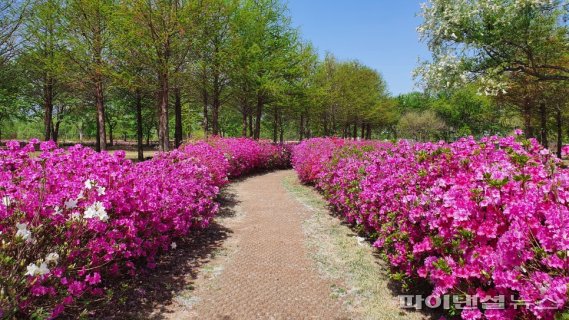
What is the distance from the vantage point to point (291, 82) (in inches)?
834

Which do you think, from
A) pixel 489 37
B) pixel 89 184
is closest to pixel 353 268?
pixel 89 184

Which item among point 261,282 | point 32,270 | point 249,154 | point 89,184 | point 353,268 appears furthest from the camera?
point 249,154

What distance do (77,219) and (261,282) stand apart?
2.68 metres

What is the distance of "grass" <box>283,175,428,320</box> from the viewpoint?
443 centimetres

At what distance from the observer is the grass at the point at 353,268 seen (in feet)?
14.5

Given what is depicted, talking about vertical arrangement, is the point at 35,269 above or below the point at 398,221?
above

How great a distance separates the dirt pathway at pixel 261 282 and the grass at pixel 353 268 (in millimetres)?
211

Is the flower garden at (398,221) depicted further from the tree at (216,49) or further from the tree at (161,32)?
the tree at (216,49)

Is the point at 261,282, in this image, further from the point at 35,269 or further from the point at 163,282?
the point at 35,269

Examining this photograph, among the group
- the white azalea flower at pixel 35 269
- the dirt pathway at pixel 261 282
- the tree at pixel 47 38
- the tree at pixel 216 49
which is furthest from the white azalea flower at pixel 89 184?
the tree at pixel 47 38

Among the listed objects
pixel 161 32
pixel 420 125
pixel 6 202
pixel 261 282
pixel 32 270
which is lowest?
pixel 261 282

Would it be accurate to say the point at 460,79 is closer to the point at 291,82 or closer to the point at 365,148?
the point at 365,148

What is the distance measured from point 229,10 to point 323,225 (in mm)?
12286

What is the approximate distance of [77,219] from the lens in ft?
10.6
